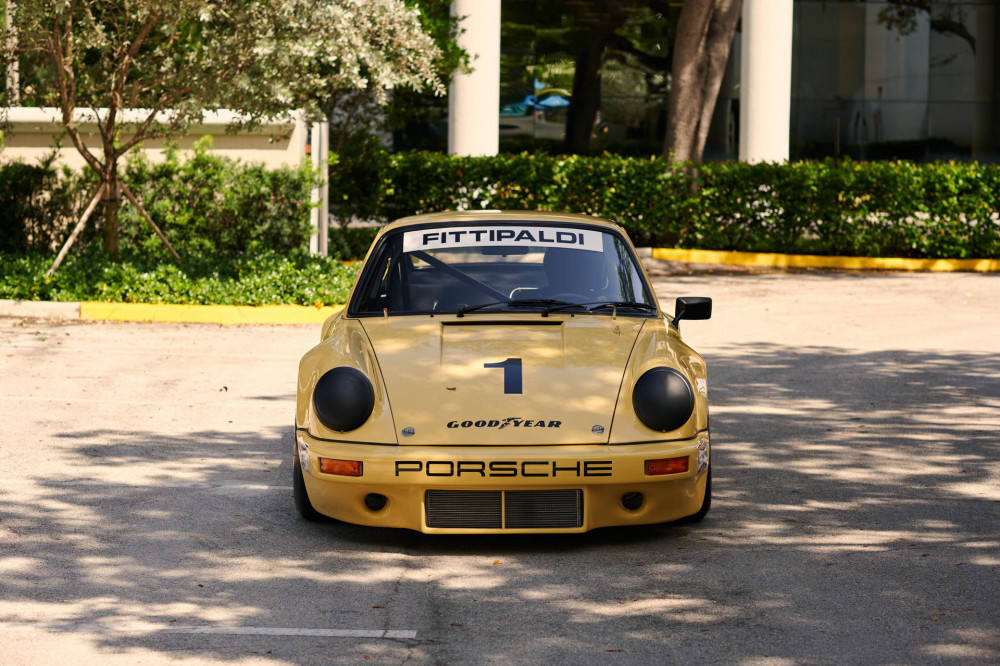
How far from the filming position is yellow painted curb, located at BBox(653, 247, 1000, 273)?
1845 centimetres

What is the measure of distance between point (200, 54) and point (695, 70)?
952cm

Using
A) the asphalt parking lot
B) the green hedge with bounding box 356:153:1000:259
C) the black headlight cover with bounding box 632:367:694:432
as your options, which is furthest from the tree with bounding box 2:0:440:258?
the black headlight cover with bounding box 632:367:694:432

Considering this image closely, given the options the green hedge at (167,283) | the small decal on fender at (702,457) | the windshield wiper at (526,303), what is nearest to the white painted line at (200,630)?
the small decal on fender at (702,457)

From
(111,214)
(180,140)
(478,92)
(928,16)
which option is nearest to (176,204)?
(180,140)

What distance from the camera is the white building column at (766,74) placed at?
22359mm

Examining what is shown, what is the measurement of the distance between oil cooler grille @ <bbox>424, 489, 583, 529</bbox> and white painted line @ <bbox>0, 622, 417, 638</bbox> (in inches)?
36.0

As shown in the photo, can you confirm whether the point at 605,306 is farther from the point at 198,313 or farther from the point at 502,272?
the point at 198,313

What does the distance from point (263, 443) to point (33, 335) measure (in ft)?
16.5

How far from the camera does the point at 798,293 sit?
15539 mm

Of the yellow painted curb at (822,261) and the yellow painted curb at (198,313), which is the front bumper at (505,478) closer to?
the yellow painted curb at (198,313)

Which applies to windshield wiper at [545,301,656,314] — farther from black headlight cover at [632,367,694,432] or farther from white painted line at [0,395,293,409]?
white painted line at [0,395,293,409]

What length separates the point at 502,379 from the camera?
5305mm

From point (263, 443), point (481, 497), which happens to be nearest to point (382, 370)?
point (481, 497)

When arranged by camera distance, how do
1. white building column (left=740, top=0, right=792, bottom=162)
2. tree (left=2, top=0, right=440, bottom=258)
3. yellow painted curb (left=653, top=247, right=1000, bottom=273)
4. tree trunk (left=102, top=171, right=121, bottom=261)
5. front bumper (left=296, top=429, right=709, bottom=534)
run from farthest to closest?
white building column (left=740, top=0, right=792, bottom=162), yellow painted curb (left=653, top=247, right=1000, bottom=273), tree trunk (left=102, top=171, right=121, bottom=261), tree (left=2, top=0, right=440, bottom=258), front bumper (left=296, top=429, right=709, bottom=534)
